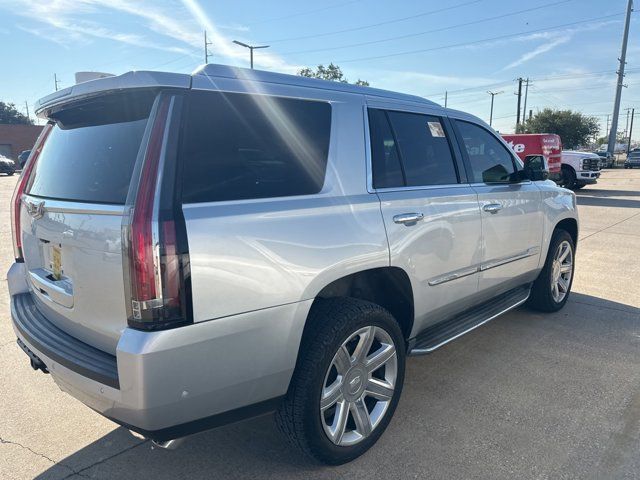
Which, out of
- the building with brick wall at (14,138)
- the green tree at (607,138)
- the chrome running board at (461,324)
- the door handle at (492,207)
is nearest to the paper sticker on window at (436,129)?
the door handle at (492,207)

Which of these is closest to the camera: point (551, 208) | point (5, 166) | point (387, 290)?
point (387, 290)

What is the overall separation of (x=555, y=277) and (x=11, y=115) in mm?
94951

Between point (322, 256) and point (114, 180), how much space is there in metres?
1.00

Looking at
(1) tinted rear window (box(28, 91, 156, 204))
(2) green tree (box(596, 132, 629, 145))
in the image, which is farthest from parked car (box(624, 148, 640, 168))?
(2) green tree (box(596, 132, 629, 145))

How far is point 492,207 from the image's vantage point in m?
3.68

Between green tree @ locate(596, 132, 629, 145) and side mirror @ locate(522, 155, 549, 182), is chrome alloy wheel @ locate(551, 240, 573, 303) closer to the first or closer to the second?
side mirror @ locate(522, 155, 549, 182)

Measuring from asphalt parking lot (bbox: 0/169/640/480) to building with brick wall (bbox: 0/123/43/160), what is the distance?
55.1 meters

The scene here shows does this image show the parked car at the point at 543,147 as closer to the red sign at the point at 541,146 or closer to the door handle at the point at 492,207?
the red sign at the point at 541,146

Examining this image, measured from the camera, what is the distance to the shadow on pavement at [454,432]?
2564mm

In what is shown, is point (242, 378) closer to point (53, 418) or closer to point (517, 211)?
point (53, 418)

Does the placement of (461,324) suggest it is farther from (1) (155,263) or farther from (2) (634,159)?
(2) (634,159)

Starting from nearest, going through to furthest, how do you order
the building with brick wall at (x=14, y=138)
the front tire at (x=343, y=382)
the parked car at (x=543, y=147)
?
1. the front tire at (x=343, y=382)
2. the parked car at (x=543, y=147)
3. the building with brick wall at (x=14, y=138)

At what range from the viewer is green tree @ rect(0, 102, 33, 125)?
78688 millimetres

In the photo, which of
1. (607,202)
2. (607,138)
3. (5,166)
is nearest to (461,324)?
(607,202)
